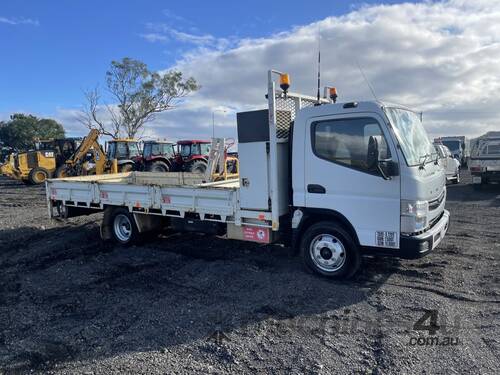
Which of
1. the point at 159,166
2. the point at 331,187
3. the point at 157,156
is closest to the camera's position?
the point at 331,187

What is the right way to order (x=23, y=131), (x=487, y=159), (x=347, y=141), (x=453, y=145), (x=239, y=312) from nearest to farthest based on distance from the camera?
(x=239, y=312)
(x=347, y=141)
(x=487, y=159)
(x=453, y=145)
(x=23, y=131)

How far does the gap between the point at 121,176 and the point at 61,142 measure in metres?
15.2

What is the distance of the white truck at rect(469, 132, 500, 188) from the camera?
1530 cm

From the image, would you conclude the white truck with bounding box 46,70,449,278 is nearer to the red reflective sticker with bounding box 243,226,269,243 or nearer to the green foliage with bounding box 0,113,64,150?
the red reflective sticker with bounding box 243,226,269,243

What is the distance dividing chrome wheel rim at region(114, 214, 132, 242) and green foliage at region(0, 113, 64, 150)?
1945 inches

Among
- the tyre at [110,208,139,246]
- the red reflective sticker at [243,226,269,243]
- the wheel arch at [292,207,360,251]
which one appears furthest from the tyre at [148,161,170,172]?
the wheel arch at [292,207,360,251]

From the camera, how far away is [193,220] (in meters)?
6.69

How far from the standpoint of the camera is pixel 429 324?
4129mm

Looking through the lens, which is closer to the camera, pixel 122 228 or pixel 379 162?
pixel 379 162

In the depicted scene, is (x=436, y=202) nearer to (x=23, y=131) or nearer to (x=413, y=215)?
(x=413, y=215)

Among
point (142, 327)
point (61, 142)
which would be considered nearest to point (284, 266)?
point (142, 327)

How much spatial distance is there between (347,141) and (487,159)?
43.2ft

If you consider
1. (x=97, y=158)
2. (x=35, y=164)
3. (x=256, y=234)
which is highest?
(x=97, y=158)

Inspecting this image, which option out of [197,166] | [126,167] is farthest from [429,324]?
[126,167]
